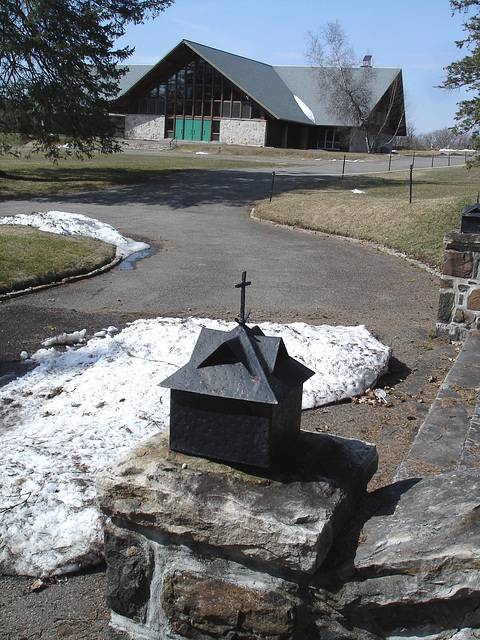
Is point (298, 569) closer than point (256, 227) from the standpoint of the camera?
Result: Yes

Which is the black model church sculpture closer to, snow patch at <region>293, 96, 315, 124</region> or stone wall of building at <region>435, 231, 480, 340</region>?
stone wall of building at <region>435, 231, 480, 340</region>

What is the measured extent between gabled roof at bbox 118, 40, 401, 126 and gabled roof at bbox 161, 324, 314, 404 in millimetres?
51048

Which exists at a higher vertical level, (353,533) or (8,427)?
(353,533)

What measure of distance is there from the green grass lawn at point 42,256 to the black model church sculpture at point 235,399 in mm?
7834

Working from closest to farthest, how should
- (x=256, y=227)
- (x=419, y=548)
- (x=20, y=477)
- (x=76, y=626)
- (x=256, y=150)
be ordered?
(x=419, y=548), (x=76, y=626), (x=20, y=477), (x=256, y=227), (x=256, y=150)

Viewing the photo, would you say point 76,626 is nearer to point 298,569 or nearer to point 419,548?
point 298,569

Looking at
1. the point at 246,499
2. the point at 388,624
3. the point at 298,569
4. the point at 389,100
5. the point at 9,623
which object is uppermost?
the point at 389,100

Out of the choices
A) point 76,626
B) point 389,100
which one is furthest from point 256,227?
point 389,100

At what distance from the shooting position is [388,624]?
224 centimetres

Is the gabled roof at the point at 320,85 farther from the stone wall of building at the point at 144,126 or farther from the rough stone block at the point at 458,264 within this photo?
the rough stone block at the point at 458,264

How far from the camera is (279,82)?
195ft

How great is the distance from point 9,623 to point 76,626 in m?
0.36

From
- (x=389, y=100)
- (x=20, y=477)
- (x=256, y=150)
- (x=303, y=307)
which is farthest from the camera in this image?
(x=389, y=100)

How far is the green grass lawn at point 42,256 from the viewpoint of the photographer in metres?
10.3
